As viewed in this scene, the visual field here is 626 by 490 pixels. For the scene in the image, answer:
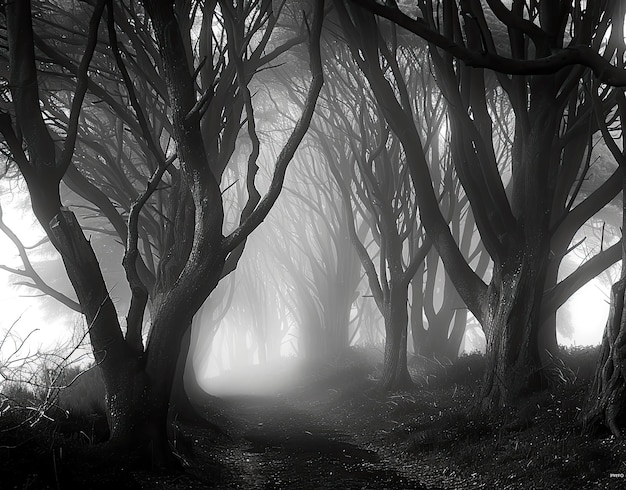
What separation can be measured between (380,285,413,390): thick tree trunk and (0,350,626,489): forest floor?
1.03ft

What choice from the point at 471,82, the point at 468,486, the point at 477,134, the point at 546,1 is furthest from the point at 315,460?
the point at 546,1

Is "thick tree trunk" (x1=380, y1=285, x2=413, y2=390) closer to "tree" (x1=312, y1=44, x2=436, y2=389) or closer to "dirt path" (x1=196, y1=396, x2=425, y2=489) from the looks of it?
"tree" (x1=312, y1=44, x2=436, y2=389)

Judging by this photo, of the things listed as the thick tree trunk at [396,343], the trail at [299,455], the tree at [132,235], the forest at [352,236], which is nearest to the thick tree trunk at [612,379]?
the forest at [352,236]

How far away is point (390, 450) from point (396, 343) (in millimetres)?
4074

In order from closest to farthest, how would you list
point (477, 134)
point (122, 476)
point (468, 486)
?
point (122, 476) → point (468, 486) → point (477, 134)

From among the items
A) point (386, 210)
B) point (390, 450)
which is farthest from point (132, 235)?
point (386, 210)

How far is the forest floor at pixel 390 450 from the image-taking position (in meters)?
4.56

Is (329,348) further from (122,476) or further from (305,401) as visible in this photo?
(122,476)

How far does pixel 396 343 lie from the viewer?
36.9ft

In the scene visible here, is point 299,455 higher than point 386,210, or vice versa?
point 386,210

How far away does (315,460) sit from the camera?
6785 mm

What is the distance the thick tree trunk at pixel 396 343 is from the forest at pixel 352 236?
0.04 m

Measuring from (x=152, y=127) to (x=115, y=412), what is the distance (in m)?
5.55

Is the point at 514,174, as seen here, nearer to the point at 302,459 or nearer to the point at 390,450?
the point at 390,450
